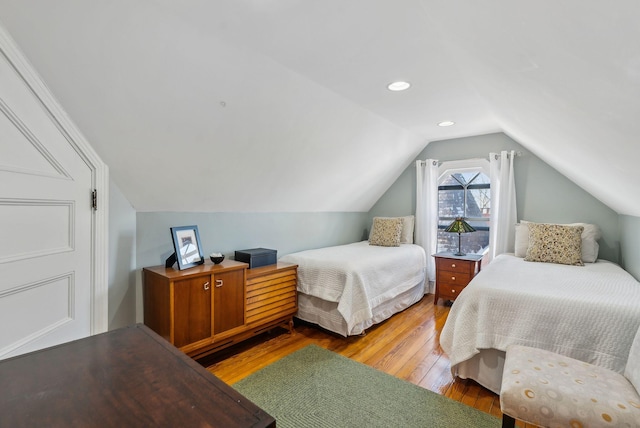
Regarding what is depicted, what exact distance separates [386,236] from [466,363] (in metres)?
2.06

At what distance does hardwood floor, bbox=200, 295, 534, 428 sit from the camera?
2008mm

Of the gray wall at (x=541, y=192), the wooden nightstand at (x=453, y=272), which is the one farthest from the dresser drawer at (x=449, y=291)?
the gray wall at (x=541, y=192)

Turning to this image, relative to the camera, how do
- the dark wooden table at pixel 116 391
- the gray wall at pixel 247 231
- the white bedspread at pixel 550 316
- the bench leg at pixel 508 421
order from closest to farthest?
the dark wooden table at pixel 116 391
the bench leg at pixel 508 421
the white bedspread at pixel 550 316
the gray wall at pixel 247 231

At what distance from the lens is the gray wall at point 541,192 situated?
307cm

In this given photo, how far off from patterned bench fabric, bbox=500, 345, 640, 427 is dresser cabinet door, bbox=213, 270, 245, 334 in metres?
1.81

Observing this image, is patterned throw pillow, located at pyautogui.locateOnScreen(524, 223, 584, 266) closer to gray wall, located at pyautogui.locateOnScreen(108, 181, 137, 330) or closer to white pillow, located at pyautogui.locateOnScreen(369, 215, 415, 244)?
white pillow, located at pyautogui.locateOnScreen(369, 215, 415, 244)

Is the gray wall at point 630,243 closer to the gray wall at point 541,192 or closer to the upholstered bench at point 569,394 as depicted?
the gray wall at point 541,192

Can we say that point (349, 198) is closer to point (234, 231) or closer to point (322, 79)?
point (234, 231)

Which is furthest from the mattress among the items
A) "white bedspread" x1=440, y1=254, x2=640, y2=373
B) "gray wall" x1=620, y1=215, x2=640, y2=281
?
"gray wall" x1=620, y1=215, x2=640, y2=281

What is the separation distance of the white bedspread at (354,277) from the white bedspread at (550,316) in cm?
79

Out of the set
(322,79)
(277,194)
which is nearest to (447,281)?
(277,194)

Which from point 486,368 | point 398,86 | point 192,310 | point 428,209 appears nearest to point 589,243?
point 428,209

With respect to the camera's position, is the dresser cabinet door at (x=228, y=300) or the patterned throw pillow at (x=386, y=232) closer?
the dresser cabinet door at (x=228, y=300)

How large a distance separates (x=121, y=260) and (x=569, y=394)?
8.48 ft
